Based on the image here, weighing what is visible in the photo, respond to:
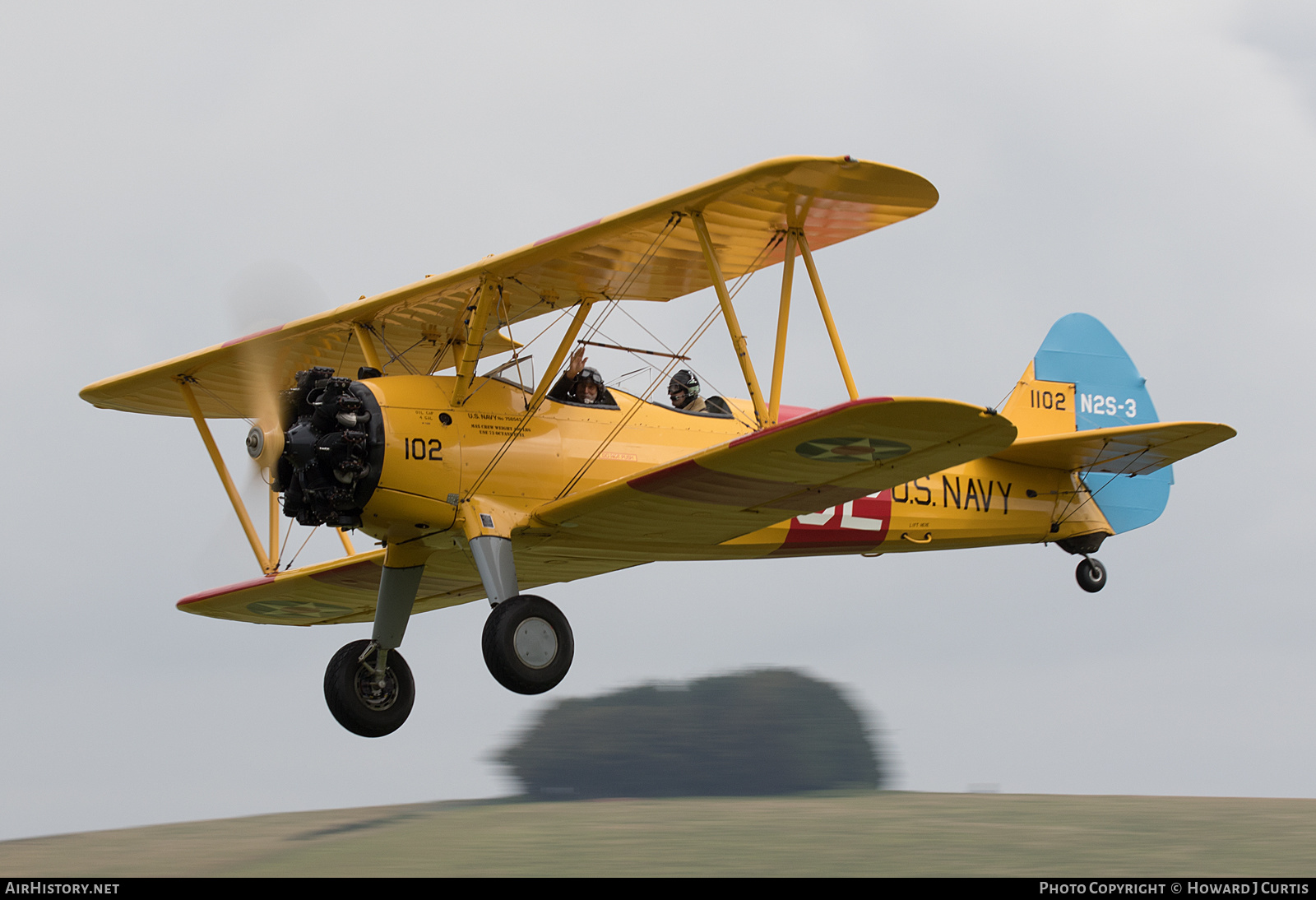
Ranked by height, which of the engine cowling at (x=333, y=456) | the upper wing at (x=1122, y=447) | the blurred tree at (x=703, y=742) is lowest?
the blurred tree at (x=703, y=742)

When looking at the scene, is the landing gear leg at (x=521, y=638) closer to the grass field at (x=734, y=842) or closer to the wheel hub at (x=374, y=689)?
the wheel hub at (x=374, y=689)

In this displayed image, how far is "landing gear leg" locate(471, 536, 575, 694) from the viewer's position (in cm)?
791

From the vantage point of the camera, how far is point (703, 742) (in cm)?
4150

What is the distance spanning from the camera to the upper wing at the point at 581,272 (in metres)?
8.20

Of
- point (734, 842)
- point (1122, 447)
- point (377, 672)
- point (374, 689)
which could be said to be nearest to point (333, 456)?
point (377, 672)

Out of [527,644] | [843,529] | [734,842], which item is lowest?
[734,842]

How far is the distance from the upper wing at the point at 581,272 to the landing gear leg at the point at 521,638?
1954 millimetres

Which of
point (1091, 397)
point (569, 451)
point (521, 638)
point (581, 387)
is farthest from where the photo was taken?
point (1091, 397)

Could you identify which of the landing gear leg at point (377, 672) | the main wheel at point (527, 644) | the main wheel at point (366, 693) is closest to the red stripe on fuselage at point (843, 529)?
the main wheel at point (527, 644)

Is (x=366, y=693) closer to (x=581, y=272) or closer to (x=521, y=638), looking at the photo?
(x=521, y=638)

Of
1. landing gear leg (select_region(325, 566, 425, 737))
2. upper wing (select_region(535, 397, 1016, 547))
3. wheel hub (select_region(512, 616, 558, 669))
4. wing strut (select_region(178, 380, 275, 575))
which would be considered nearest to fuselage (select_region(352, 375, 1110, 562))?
upper wing (select_region(535, 397, 1016, 547))

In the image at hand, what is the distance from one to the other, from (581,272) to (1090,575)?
18.8 feet
